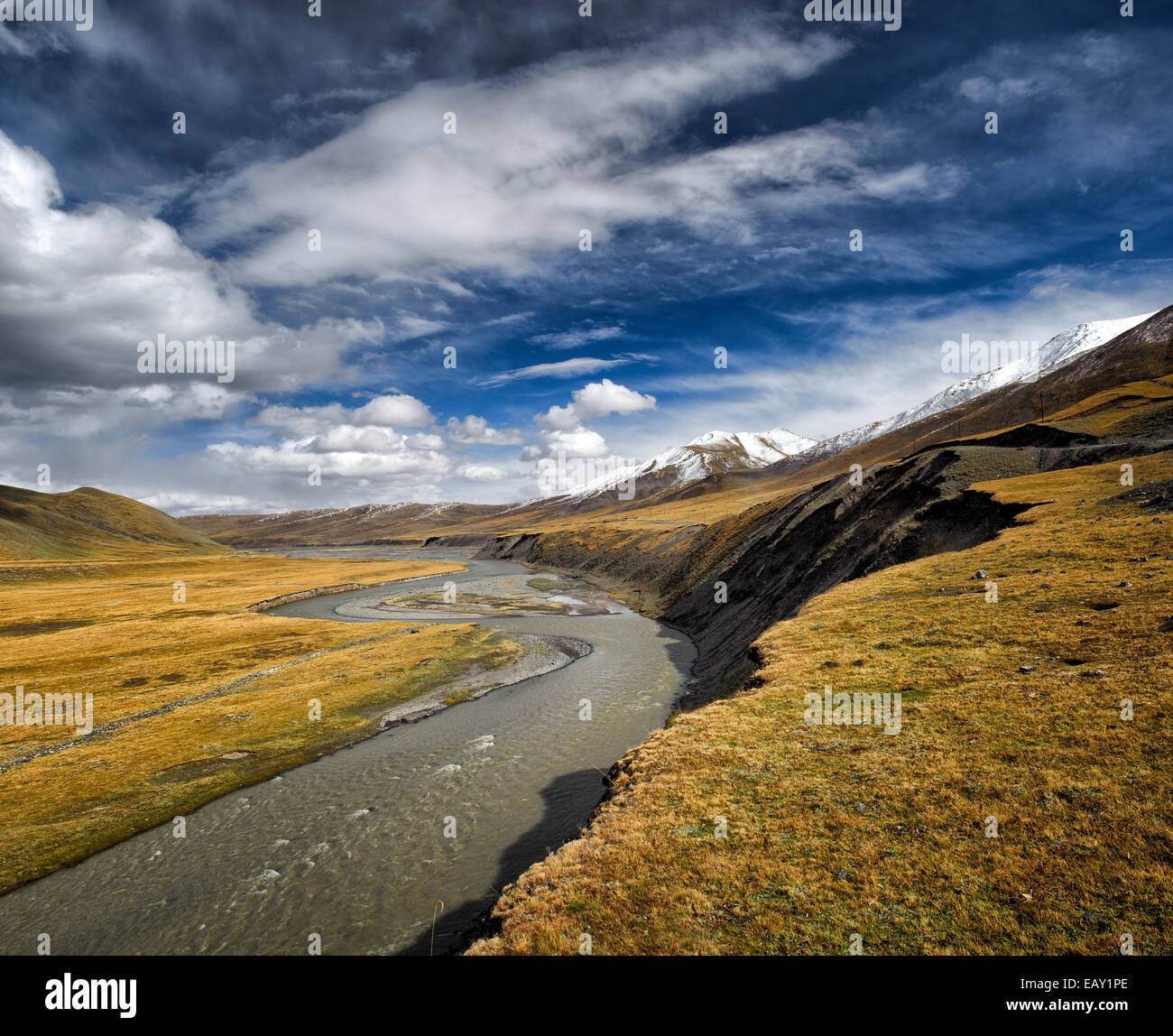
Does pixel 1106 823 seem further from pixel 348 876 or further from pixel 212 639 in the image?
pixel 212 639

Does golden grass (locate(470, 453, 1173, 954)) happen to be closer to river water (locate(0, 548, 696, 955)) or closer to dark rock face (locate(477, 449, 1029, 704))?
river water (locate(0, 548, 696, 955))

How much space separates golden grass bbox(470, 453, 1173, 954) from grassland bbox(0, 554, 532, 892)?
25469mm

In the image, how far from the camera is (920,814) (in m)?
14.4

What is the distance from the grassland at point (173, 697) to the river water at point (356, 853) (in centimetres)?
290

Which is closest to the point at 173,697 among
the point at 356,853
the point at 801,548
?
the point at 356,853

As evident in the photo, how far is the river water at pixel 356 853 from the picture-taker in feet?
61.7

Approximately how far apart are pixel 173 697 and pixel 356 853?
32957 mm

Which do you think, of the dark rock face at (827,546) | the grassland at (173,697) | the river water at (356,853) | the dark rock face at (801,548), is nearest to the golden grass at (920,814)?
the river water at (356,853)

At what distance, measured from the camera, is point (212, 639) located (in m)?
66.5

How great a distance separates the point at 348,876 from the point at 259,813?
30.1ft

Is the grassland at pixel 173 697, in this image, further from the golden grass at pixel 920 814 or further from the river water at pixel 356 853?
the golden grass at pixel 920 814

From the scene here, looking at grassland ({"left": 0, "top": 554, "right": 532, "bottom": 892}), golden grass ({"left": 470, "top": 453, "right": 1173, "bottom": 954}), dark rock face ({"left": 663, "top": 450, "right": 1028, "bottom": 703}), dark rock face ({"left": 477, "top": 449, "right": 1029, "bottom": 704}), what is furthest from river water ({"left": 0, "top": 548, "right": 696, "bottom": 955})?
dark rock face ({"left": 663, "top": 450, "right": 1028, "bottom": 703})
